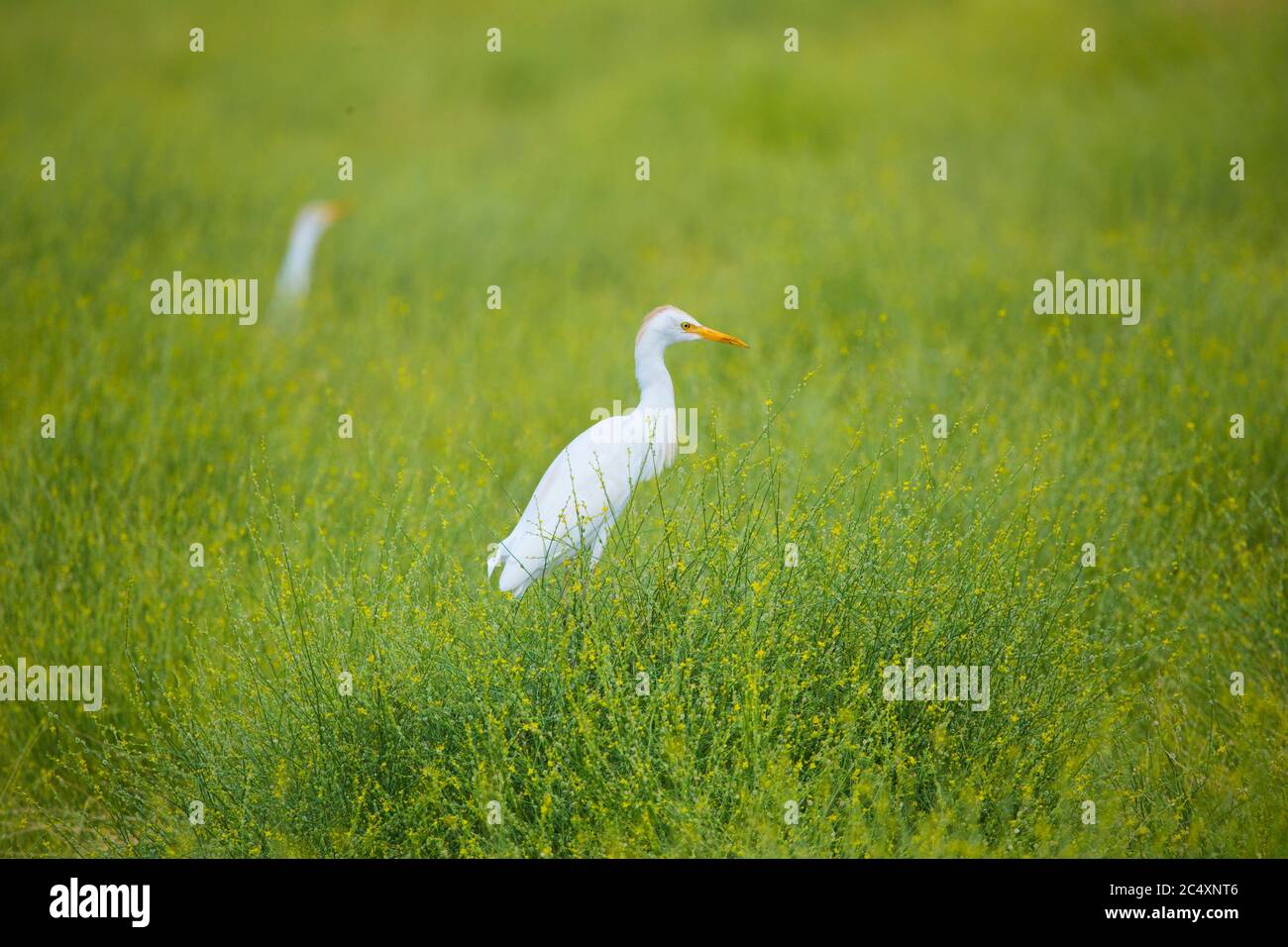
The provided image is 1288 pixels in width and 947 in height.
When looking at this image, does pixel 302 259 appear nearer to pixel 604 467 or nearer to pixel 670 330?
pixel 670 330

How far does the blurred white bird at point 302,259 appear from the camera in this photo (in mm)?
8611

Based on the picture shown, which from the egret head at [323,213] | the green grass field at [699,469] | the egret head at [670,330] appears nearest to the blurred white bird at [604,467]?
the egret head at [670,330]

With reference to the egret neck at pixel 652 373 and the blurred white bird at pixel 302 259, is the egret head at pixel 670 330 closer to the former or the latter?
the egret neck at pixel 652 373

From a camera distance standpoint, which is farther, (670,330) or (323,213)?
(323,213)

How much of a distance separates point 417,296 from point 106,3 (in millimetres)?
12066

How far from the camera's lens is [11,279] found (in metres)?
7.86

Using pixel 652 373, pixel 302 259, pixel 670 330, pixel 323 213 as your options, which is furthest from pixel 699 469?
pixel 323 213

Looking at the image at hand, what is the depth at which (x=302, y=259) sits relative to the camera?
9.02 m

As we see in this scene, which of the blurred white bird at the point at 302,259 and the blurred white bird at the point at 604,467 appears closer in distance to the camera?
the blurred white bird at the point at 604,467

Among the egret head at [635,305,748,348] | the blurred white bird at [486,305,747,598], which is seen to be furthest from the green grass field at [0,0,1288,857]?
A: the egret head at [635,305,748,348]

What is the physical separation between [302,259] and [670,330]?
501 cm

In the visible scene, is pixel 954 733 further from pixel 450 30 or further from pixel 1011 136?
pixel 450 30

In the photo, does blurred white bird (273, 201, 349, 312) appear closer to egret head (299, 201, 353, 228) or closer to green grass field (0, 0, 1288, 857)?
egret head (299, 201, 353, 228)

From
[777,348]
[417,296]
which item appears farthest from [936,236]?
[417,296]
